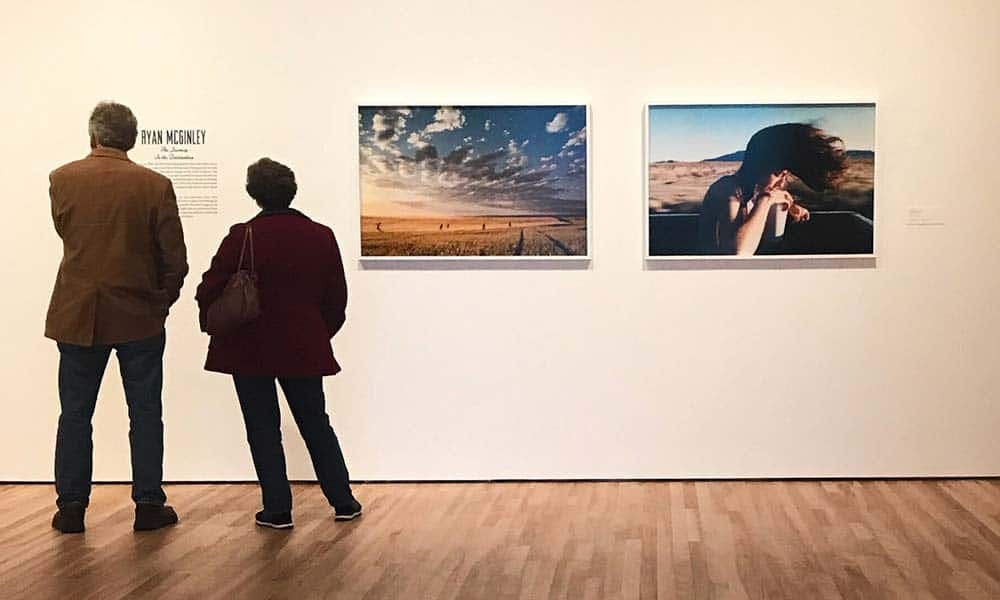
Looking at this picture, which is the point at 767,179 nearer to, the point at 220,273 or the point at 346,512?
the point at 346,512

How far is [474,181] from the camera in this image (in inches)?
244

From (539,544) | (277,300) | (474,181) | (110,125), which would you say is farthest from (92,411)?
(474,181)

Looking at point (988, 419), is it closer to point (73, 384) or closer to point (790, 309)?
point (790, 309)

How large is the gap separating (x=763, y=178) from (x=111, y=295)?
307 cm

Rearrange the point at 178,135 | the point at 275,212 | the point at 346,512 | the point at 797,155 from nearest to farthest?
the point at 275,212 → the point at 346,512 → the point at 797,155 → the point at 178,135

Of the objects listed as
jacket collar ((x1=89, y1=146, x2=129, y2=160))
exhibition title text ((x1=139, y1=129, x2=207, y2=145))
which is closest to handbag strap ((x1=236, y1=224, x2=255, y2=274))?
jacket collar ((x1=89, y1=146, x2=129, y2=160))

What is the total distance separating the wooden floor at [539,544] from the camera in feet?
14.0

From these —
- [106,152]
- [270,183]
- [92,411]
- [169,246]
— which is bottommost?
[92,411]

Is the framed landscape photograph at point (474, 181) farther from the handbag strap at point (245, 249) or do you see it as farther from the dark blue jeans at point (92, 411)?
the dark blue jeans at point (92, 411)

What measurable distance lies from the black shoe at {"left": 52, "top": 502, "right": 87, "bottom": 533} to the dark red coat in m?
0.81

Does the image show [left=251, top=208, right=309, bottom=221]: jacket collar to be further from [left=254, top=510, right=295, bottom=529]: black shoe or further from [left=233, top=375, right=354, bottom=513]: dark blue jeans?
[left=254, top=510, right=295, bottom=529]: black shoe

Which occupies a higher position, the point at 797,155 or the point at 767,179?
the point at 797,155

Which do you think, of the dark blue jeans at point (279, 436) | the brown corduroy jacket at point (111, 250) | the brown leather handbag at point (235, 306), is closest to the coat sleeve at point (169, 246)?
the brown corduroy jacket at point (111, 250)

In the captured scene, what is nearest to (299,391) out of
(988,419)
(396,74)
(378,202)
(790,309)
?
Answer: (378,202)
